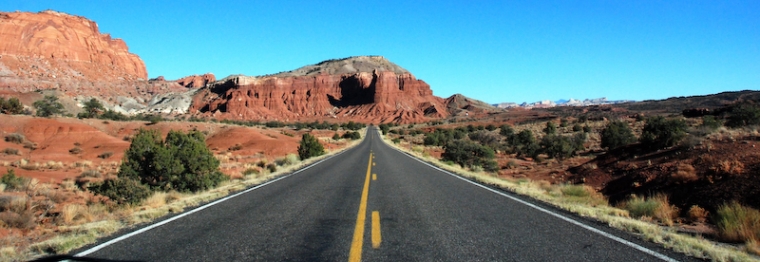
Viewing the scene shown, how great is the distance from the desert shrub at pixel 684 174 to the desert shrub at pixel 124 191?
16152 millimetres

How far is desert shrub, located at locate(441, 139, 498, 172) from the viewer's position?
95.3 feet

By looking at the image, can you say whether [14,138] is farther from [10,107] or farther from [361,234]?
[361,234]

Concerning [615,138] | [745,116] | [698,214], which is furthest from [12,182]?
[745,116]

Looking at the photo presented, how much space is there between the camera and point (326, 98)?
150 meters

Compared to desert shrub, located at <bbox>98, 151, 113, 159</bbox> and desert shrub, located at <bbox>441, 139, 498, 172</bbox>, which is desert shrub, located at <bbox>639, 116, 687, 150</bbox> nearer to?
desert shrub, located at <bbox>441, 139, 498, 172</bbox>

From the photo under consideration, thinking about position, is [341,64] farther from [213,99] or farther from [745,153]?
[745,153]

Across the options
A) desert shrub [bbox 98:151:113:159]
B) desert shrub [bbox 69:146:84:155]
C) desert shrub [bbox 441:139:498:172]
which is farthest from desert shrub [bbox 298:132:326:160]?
desert shrub [bbox 69:146:84:155]

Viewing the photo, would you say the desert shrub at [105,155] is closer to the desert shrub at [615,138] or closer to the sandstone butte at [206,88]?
the desert shrub at [615,138]

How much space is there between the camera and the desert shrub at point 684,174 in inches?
479

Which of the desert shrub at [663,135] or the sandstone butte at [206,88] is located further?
the sandstone butte at [206,88]

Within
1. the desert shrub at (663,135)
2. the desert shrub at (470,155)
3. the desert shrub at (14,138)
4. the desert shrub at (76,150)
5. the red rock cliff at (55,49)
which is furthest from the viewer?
the red rock cliff at (55,49)

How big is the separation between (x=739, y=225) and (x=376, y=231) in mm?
5704

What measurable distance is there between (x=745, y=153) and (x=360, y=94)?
139214 millimetres

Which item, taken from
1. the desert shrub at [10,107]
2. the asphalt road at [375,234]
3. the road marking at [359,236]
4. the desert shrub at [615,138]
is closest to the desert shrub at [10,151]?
the desert shrub at [10,107]
